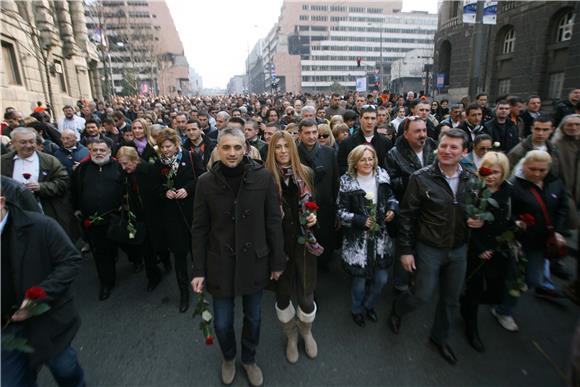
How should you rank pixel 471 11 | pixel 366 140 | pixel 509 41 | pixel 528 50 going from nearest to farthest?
pixel 366 140 → pixel 471 11 → pixel 528 50 → pixel 509 41

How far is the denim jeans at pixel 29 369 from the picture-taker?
82.6 inches

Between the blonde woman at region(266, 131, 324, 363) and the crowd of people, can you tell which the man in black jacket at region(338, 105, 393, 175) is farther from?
the blonde woman at region(266, 131, 324, 363)

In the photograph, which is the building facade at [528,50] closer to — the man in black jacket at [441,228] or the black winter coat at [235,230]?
the man in black jacket at [441,228]

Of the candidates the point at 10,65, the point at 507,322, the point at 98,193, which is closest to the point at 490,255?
the point at 507,322

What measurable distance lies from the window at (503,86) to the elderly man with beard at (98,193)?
31.8 meters

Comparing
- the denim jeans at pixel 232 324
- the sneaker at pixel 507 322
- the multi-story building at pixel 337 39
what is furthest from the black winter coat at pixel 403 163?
the multi-story building at pixel 337 39

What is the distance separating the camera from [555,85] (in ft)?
73.9

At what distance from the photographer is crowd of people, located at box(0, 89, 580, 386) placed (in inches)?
97.3

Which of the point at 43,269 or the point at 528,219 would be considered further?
the point at 528,219

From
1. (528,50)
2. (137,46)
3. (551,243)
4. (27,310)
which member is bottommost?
(551,243)

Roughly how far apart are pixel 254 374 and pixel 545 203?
3398mm

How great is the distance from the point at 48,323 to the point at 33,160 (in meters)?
3.02

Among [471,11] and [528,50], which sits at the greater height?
[528,50]

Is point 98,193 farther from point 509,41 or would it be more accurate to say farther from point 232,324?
point 509,41
